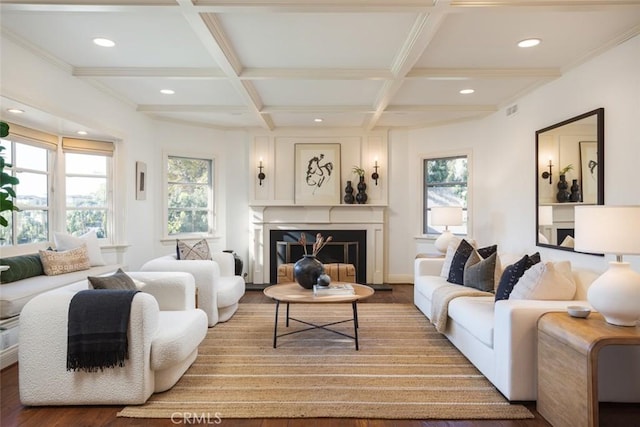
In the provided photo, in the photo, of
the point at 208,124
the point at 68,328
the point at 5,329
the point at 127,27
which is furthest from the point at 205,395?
the point at 208,124

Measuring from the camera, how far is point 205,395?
2564 millimetres

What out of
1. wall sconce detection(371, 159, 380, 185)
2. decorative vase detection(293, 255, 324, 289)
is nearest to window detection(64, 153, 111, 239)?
decorative vase detection(293, 255, 324, 289)

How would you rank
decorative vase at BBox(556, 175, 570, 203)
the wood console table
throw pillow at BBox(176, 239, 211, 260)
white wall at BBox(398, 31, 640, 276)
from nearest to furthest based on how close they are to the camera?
1. the wood console table
2. white wall at BBox(398, 31, 640, 276)
3. decorative vase at BBox(556, 175, 570, 203)
4. throw pillow at BBox(176, 239, 211, 260)

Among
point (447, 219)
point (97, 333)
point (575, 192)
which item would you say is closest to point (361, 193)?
point (447, 219)

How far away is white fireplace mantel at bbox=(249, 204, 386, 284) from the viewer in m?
6.44

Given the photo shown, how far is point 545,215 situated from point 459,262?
0.98 m

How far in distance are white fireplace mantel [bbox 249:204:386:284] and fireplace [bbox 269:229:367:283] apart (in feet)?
0.22

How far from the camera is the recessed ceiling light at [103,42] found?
3.18 metres

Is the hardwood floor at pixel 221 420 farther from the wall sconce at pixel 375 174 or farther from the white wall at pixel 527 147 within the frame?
the wall sconce at pixel 375 174

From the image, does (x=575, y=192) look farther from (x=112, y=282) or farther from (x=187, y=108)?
(x=187, y=108)

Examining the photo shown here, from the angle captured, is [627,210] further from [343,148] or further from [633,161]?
[343,148]

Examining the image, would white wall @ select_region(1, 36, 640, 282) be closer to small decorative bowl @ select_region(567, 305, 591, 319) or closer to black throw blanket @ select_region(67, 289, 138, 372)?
small decorative bowl @ select_region(567, 305, 591, 319)

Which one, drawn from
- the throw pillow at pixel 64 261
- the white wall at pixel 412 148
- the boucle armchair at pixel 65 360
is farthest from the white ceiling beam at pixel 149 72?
the boucle armchair at pixel 65 360

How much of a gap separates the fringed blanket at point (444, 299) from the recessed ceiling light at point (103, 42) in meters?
3.64
